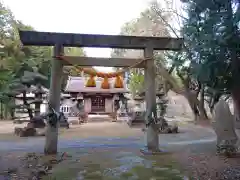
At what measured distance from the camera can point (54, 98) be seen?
7332 mm

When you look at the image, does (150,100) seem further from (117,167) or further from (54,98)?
(54,98)

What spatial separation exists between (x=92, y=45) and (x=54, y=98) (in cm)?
194

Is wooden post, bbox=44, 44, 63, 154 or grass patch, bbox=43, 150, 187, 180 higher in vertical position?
wooden post, bbox=44, 44, 63, 154

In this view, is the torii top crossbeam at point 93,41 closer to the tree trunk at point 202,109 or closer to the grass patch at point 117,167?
the grass patch at point 117,167

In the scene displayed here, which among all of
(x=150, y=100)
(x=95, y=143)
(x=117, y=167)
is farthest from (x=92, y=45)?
(x=95, y=143)

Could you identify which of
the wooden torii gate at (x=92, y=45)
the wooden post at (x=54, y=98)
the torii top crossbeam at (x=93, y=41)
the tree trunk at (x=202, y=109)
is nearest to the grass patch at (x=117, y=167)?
the wooden post at (x=54, y=98)

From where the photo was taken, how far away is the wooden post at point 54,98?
7.29 metres

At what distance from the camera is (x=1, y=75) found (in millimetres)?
18656

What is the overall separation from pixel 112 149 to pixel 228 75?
15.0 ft

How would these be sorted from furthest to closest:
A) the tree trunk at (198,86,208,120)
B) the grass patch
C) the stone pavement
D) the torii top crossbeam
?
the tree trunk at (198,86,208,120) → the stone pavement → the torii top crossbeam → the grass patch

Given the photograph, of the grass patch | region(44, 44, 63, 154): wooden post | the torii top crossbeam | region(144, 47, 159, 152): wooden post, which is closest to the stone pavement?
region(44, 44, 63, 154): wooden post

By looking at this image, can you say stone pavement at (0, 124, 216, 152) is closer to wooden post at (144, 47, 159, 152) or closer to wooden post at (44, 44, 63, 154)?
wooden post at (44, 44, 63, 154)

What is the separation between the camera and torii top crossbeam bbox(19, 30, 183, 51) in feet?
23.7

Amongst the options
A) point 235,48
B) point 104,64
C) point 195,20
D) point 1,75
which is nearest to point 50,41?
point 104,64
